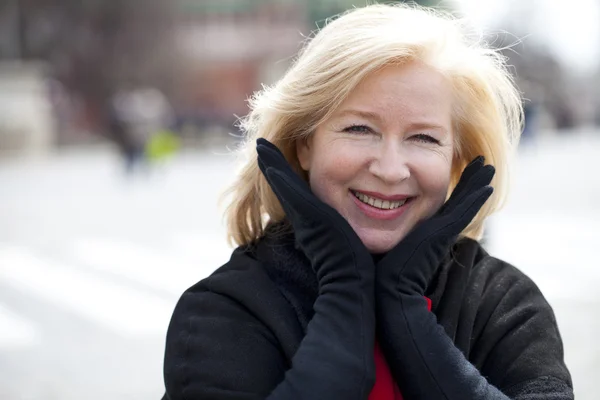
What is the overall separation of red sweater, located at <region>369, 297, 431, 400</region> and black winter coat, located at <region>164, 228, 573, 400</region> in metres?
0.17

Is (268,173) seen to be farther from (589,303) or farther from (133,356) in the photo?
(589,303)

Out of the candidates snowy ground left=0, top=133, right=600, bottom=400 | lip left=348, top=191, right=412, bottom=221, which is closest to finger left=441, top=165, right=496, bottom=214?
lip left=348, top=191, right=412, bottom=221

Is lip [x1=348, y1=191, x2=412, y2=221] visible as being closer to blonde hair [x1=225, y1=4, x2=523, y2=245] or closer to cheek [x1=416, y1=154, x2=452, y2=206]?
cheek [x1=416, y1=154, x2=452, y2=206]

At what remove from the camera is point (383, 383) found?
6.05 ft

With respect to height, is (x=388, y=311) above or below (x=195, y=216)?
above

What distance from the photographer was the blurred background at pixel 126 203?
4.81 m

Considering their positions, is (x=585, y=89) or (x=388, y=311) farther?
(x=585, y=89)

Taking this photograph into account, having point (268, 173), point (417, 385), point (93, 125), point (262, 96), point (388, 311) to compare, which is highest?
point (262, 96)

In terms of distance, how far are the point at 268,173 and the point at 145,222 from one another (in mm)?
8851

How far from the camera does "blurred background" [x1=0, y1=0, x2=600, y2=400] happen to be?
4.81 m

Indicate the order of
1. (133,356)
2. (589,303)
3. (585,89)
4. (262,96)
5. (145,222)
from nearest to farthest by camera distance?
(262,96), (133,356), (589,303), (145,222), (585,89)

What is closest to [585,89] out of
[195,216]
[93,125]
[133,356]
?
[93,125]

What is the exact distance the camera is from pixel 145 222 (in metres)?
10.6

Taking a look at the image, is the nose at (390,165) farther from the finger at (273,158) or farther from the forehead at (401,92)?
the finger at (273,158)
